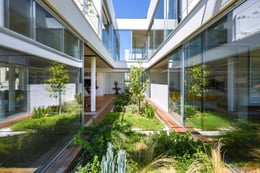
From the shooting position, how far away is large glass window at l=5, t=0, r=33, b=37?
2305 millimetres

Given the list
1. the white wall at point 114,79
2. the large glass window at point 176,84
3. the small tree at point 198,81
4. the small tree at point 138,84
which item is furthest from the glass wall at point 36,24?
the white wall at point 114,79

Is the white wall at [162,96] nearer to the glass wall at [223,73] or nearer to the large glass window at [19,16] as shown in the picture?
the glass wall at [223,73]

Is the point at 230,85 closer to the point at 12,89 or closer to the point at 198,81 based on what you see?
the point at 198,81

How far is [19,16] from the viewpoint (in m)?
2.58

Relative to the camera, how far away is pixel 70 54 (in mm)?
4797

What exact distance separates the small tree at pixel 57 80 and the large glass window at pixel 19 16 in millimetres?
930

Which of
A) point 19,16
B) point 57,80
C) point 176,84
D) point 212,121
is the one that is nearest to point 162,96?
point 176,84

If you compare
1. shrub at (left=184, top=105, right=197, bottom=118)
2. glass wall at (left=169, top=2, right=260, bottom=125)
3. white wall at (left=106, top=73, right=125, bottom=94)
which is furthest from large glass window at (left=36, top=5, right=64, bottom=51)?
white wall at (left=106, top=73, right=125, bottom=94)

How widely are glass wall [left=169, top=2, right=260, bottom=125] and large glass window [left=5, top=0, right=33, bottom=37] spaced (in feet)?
10.6

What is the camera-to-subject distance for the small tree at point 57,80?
365 cm

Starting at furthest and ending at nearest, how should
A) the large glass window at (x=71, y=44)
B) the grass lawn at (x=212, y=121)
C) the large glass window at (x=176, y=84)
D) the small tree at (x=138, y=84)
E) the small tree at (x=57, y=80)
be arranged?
the small tree at (x=138, y=84) < the large glass window at (x=176, y=84) < the large glass window at (x=71, y=44) < the grass lawn at (x=212, y=121) < the small tree at (x=57, y=80)

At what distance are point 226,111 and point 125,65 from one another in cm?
1381

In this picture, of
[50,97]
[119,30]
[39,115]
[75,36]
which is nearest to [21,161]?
[39,115]

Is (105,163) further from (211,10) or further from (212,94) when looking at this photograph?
(211,10)
